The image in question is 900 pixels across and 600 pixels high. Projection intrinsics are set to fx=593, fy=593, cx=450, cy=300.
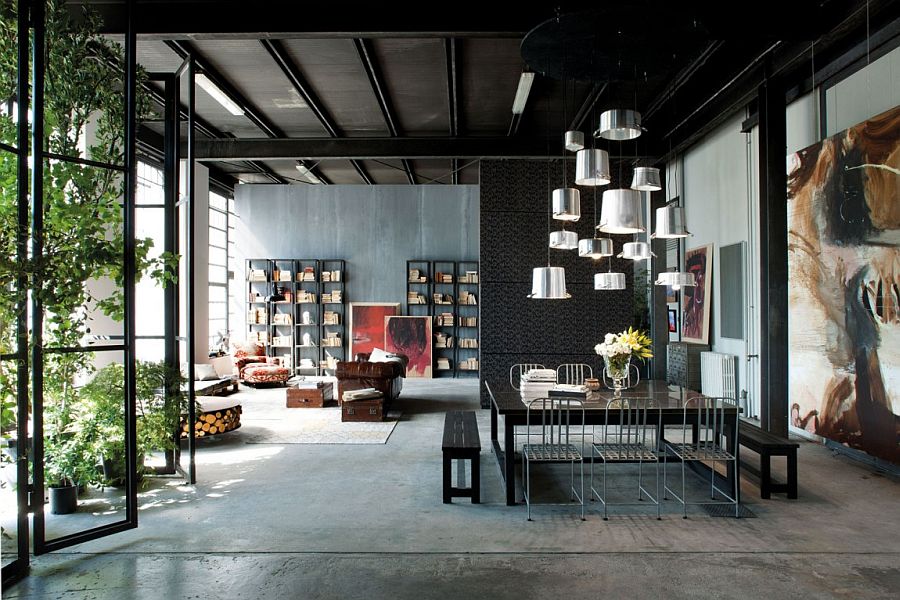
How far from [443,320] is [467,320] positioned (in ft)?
1.83

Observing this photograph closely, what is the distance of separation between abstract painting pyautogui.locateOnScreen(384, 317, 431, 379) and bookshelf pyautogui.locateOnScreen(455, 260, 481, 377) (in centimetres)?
72

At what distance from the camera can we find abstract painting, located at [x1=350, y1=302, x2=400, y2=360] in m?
13.8

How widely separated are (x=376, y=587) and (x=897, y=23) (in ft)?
20.5

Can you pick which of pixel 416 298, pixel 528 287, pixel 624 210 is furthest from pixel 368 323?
pixel 624 210

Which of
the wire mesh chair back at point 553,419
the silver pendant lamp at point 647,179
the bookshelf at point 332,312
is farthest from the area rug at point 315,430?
the bookshelf at point 332,312

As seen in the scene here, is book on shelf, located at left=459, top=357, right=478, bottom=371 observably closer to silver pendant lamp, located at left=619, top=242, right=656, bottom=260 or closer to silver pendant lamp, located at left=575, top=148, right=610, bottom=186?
silver pendant lamp, located at left=619, top=242, right=656, bottom=260

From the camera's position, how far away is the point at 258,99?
8414 mm

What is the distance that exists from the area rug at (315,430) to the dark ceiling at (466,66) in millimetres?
4375

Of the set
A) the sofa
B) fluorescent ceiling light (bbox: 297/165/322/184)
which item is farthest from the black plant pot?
fluorescent ceiling light (bbox: 297/165/322/184)

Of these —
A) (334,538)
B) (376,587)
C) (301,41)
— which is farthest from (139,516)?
(301,41)

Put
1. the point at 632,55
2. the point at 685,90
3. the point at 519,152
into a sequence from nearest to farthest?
the point at 632,55, the point at 685,90, the point at 519,152

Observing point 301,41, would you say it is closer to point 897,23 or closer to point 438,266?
point 897,23

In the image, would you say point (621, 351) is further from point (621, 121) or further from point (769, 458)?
point (621, 121)

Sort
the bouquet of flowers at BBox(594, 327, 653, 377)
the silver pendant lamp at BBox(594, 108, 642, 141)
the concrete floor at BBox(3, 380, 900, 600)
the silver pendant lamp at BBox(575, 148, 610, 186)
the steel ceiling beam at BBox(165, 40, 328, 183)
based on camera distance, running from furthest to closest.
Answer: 1. the steel ceiling beam at BBox(165, 40, 328, 183)
2. the bouquet of flowers at BBox(594, 327, 653, 377)
3. the silver pendant lamp at BBox(575, 148, 610, 186)
4. the silver pendant lamp at BBox(594, 108, 642, 141)
5. the concrete floor at BBox(3, 380, 900, 600)
